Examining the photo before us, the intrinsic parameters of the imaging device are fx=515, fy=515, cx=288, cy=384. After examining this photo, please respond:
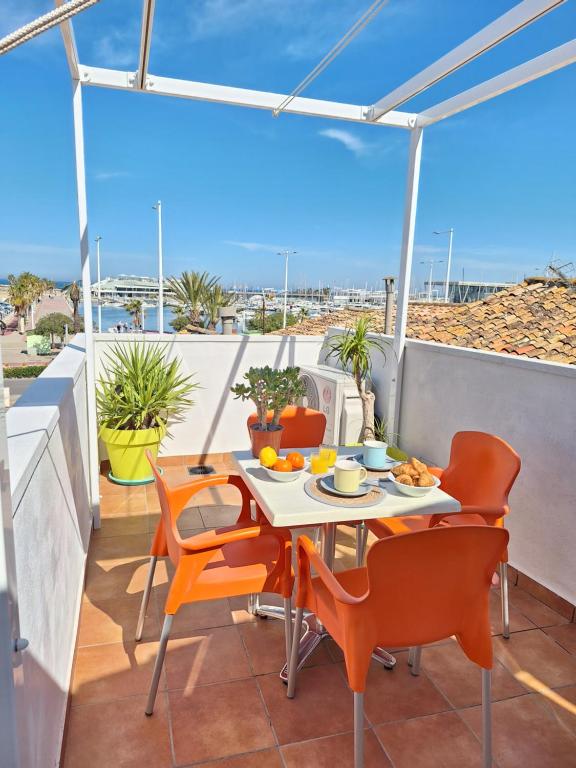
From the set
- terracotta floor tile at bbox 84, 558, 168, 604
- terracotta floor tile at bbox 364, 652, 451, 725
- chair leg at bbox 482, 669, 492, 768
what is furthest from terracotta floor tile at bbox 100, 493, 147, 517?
chair leg at bbox 482, 669, 492, 768

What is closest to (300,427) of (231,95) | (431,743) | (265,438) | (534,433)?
(265,438)

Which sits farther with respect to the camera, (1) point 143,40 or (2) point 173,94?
(2) point 173,94

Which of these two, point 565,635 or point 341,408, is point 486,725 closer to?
point 565,635

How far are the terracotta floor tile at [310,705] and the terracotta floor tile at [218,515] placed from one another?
1.45 metres

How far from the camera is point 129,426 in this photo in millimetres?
4020

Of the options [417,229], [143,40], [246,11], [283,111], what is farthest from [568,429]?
[246,11]

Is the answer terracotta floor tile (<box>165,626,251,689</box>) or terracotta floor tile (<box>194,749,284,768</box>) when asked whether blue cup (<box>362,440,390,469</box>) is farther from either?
terracotta floor tile (<box>194,749,284,768</box>)

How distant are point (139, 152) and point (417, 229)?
30.2 meters

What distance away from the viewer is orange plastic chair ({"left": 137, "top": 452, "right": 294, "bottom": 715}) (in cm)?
183

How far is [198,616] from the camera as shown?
2469 millimetres

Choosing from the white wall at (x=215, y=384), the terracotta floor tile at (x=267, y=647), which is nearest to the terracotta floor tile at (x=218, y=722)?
the terracotta floor tile at (x=267, y=647)

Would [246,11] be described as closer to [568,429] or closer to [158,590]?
[568,429]

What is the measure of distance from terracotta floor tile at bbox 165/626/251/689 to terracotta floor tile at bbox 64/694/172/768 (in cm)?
15

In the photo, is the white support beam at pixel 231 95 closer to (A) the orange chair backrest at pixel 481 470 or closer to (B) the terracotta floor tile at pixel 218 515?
(A) the orange chair backrest at pixel 481 470
